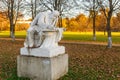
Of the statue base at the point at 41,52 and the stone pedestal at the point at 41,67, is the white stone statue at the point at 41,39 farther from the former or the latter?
the stone pedestal at the point at 41,67

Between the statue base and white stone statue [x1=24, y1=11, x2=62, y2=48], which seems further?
white stone statue [x1=24, y1=11, x2=62, y2=48]

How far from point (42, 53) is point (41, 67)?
45 centimetres

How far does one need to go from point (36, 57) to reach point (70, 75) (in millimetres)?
1607

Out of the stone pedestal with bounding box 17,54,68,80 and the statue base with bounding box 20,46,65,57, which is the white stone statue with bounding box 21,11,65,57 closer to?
the statue base with bounding box 20,46,65,57

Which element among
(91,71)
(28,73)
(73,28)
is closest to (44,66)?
(28,73)

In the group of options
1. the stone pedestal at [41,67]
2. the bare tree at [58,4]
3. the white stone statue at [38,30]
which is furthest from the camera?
the bare tree at [58,4]

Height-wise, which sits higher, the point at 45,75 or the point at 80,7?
the point at 80,7

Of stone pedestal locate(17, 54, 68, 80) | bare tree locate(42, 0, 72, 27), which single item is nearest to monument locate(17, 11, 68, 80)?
stone pedestal locate(17, 54, 68, 80)

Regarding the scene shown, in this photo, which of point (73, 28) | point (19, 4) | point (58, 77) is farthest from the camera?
point (73, 28)

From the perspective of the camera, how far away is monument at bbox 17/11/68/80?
6.77 metres

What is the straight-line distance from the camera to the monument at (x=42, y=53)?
6.77 meters

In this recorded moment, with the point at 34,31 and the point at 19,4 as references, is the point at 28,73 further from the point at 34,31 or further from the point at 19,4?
the point at 19,4

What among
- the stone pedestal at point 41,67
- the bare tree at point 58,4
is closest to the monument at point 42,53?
the stone pedestal at point 41,67

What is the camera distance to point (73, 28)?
231 feet
